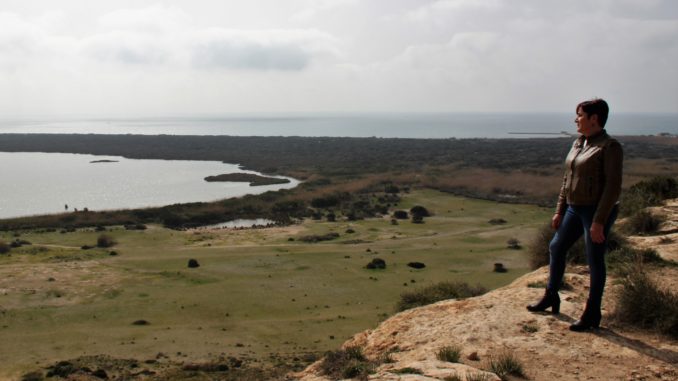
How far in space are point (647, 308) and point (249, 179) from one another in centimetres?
9234

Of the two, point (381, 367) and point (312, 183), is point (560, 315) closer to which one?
point (381, 367)

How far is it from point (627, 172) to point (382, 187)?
39.2 metres

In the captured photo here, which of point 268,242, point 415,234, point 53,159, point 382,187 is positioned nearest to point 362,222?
point 415,234

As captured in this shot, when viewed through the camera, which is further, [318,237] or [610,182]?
[318,237]

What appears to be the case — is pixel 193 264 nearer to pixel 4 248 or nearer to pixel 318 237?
pixel 318 237

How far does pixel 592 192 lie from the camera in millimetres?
6617

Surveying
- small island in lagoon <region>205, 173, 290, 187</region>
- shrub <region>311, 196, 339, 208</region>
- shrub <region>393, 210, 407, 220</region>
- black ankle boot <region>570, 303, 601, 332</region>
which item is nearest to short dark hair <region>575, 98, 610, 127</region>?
black ankle boot <region>570, 303, 601, 332</region>

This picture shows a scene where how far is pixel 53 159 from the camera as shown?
13338 cm

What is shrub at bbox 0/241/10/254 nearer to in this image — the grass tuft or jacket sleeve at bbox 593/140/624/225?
the grass tuft

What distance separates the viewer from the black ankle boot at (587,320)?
7.11 meters

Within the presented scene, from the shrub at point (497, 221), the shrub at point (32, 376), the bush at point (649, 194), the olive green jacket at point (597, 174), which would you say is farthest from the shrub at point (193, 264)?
the olive green jacket at point (597, 174)

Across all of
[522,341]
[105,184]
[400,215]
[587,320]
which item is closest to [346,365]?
[522,341]

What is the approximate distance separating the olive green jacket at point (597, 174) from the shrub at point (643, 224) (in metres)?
9.34

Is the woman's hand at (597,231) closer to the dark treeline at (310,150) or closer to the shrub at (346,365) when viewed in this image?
the shrub at (346,365)
